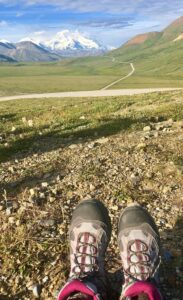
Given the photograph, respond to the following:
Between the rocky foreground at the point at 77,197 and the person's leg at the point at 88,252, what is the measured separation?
55 cm

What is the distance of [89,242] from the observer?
599cm

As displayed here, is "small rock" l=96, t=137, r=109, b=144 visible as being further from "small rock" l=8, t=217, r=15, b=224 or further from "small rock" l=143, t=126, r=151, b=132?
"small rock" l=8, t=217, r=15, b=224

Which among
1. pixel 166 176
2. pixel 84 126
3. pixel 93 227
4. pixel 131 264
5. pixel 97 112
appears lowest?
pixel 131 264

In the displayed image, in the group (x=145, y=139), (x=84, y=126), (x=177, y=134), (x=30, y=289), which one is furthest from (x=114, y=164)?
(x=84, y=126)

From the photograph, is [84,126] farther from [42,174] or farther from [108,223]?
[108,223]

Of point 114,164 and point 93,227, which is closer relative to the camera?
point 93,227

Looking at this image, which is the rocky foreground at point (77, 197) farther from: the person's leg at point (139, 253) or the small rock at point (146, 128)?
the person's leg at point (139, 253)

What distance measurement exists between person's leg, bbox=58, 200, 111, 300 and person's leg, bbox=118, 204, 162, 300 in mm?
291

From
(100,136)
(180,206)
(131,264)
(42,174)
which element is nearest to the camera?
(131,264)

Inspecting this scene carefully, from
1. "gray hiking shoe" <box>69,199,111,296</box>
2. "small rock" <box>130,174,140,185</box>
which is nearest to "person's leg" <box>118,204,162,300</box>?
"gray hiking shoe" <box>69,199,111,296</box>

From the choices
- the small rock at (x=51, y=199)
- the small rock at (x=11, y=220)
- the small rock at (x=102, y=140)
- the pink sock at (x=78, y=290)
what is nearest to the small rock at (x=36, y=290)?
the pink sock at (x=78, y=290)

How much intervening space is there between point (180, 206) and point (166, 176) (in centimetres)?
156

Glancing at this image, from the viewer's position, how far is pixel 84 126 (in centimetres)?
1753

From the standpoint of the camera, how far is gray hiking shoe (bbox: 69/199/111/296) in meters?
5.46
